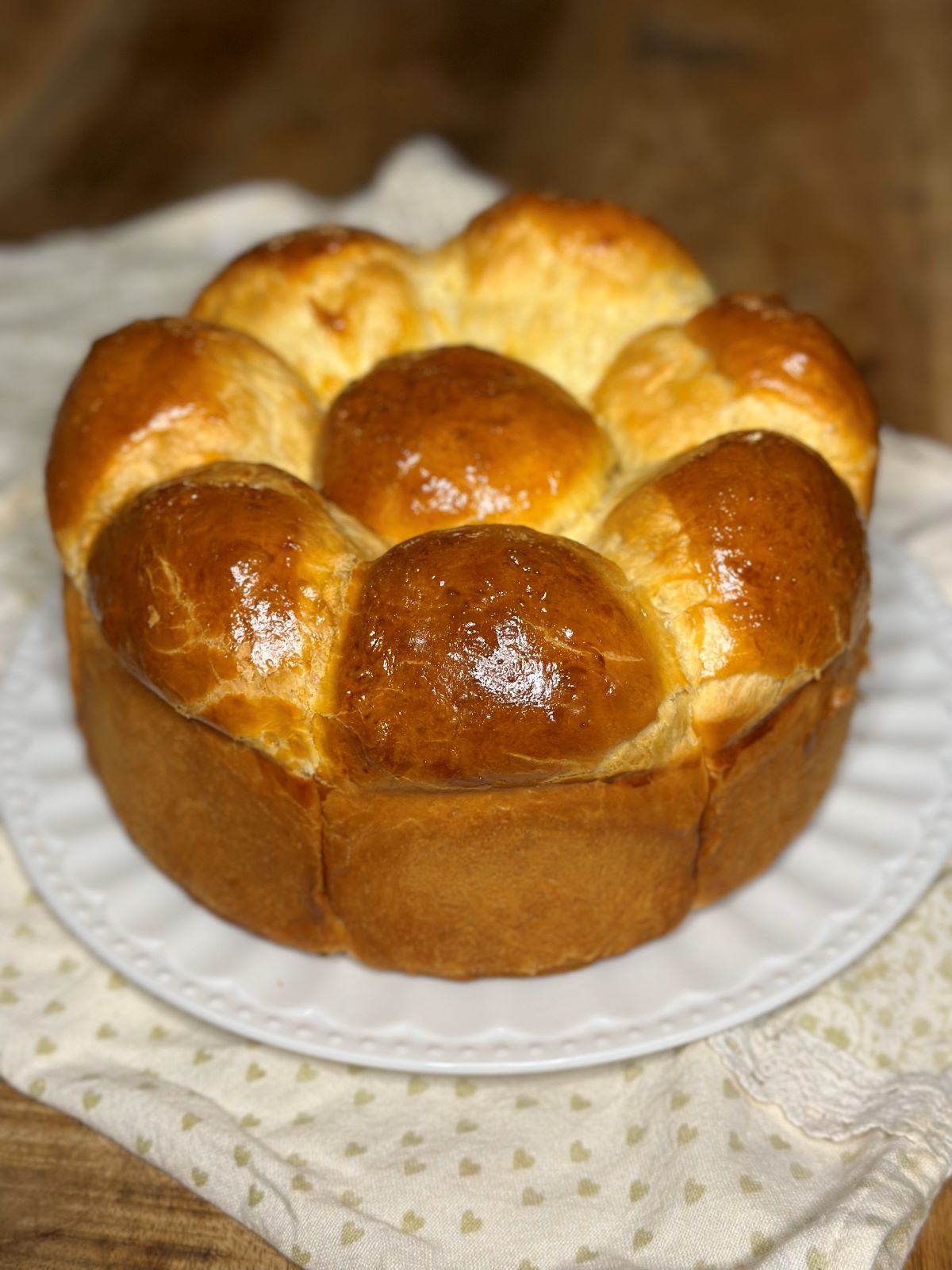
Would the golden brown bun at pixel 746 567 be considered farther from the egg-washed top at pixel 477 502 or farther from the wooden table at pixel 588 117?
the wooden table at pixel 588 117

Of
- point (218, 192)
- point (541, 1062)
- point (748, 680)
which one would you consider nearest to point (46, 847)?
point (541, 1062)

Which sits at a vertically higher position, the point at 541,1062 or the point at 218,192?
the point at 218,192

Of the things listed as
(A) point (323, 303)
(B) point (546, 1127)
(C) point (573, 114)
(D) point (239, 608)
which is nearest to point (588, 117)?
(C) point (573, 114)

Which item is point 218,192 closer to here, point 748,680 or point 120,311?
point 120,311

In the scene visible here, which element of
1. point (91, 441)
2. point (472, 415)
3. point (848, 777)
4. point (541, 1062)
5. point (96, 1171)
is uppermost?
point (472, 415)

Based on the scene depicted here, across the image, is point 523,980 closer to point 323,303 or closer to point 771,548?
point 771,548

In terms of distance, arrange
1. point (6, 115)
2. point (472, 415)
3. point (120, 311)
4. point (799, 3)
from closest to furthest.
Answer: point (472, 415)
point (120, 311)
point (6, 115)
point (799, 3)

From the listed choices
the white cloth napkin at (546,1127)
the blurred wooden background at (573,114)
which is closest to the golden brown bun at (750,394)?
the white cloth napkin at (546,1127)

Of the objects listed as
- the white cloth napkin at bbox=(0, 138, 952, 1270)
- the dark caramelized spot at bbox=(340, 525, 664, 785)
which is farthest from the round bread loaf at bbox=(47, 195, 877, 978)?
the white cloth napkin at bbox=(0, 138, 952, 1270)
